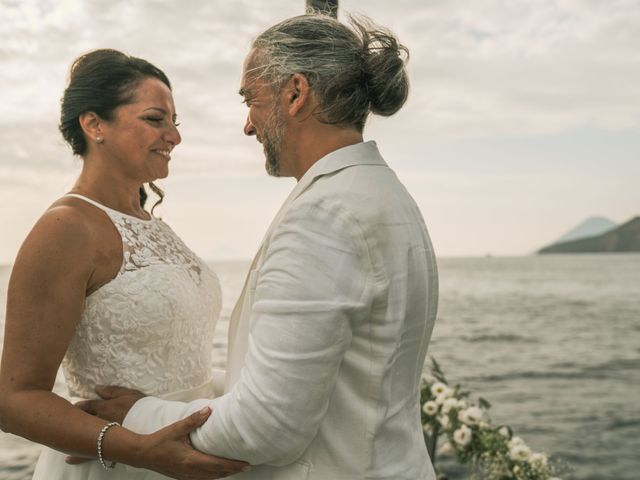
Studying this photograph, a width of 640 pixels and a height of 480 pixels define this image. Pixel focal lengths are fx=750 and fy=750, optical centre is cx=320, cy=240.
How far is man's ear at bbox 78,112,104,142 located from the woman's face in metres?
0.02

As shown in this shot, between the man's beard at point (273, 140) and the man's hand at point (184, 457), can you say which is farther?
the man's beard at point (273, 140)

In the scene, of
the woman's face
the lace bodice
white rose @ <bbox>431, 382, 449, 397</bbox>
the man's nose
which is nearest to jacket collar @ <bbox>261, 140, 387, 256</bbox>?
the man's nose

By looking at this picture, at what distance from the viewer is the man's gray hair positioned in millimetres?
1936

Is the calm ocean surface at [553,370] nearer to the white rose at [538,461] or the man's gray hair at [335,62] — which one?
the white rose at [538,461]

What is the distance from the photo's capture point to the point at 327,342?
1693 mm

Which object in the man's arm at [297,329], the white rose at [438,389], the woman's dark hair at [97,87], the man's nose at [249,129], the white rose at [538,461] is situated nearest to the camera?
the man's arm at [297,329]

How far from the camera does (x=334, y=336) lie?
1699 mm

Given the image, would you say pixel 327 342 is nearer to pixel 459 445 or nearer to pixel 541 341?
pixel 459 445

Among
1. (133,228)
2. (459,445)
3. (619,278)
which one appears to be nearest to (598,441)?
(459,445)

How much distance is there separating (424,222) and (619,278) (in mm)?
Result: 94546

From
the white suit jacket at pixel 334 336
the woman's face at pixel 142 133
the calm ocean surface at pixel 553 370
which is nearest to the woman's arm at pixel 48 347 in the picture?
the white suit jacket at pixel 334 336

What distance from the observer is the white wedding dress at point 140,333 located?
2545 millimetres

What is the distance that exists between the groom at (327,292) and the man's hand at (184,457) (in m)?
0.03


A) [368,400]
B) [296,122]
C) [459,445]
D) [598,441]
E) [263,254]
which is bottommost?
[598,441]
